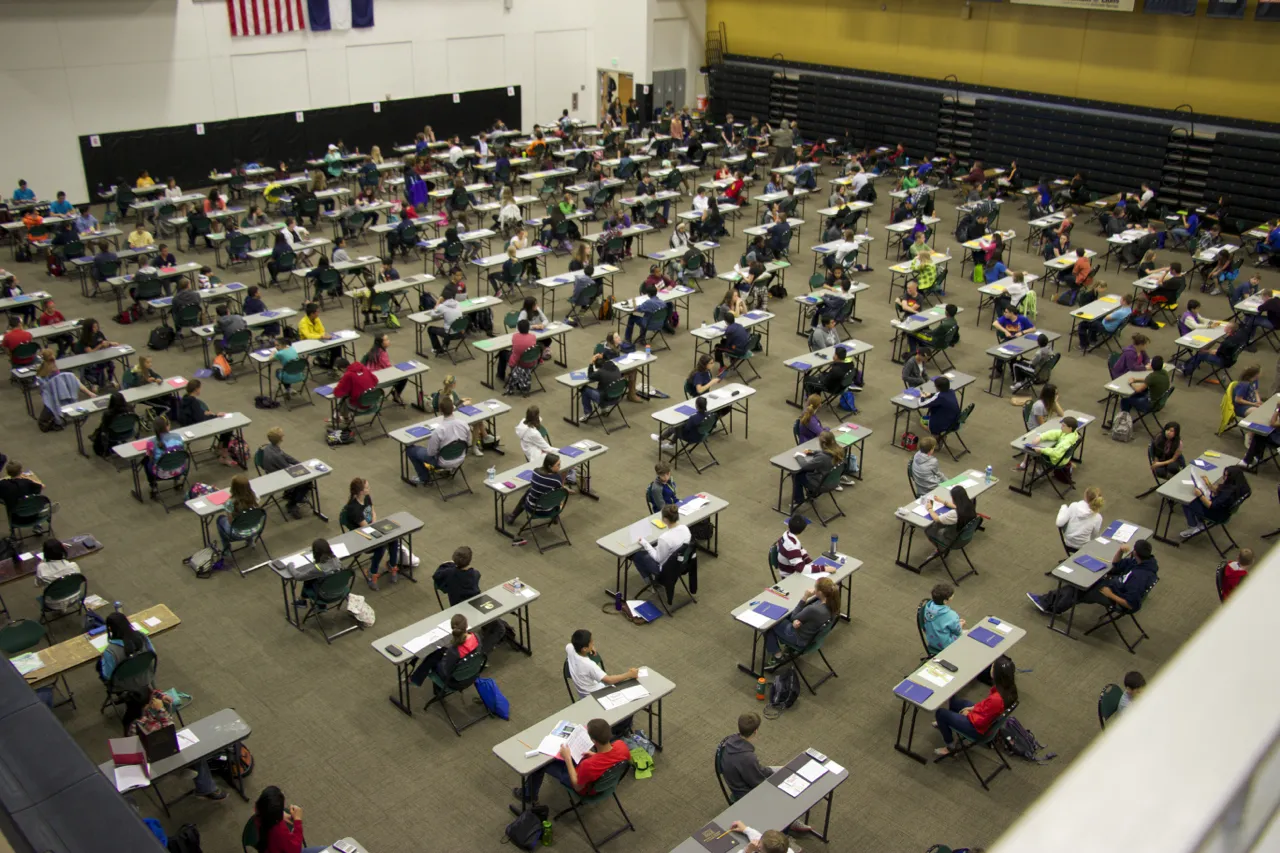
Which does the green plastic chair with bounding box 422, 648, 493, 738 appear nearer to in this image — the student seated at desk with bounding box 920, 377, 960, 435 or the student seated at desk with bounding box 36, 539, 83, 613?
the student seated at desk with bounding box 36, 539, 83, 613

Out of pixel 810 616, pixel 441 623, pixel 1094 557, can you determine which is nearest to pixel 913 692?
pixel 810 616

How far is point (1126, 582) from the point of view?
11.1 meters

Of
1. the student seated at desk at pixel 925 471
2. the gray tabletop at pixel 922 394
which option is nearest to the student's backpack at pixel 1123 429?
the gray tabletop at pixel 922 394

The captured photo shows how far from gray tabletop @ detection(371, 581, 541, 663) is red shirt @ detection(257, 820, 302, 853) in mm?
2001

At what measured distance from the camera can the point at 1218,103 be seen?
26969 mm

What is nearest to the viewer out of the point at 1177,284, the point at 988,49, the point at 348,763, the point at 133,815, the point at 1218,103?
the point at 133,815

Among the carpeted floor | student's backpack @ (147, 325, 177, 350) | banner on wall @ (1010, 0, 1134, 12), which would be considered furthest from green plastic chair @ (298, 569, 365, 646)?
banner on wall @ (1010, 0, 1134, 12)

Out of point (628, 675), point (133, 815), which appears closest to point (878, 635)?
point (628, 675)

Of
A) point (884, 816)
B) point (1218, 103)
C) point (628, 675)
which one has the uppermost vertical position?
point (1218, 103)

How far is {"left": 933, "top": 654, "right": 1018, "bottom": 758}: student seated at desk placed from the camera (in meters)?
9.12

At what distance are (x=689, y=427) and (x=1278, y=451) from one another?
8.69m

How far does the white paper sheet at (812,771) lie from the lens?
27.8ft

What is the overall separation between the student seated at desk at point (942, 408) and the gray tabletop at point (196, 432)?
31.0ft

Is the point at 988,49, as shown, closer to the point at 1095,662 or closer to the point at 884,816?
the point at 1095,662
